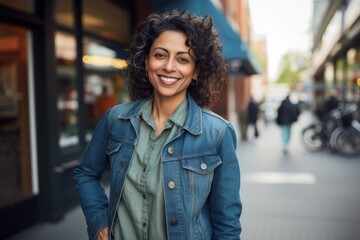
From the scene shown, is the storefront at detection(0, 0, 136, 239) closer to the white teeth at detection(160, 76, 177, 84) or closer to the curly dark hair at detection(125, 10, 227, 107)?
the curly dark hair at detection(125, 10, 227, 107)

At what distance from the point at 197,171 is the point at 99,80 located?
5.81 metres

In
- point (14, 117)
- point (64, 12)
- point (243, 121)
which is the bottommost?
point (243, 121)

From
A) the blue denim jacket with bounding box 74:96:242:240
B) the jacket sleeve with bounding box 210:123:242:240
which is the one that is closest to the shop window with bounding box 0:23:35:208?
the blue denim jacket with bounding box 74:96:242:240

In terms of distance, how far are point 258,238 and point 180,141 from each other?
134 inches

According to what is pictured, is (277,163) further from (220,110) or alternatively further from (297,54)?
(297,54)

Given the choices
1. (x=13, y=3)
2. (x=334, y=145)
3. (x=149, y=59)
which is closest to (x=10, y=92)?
(x=13, y=3)

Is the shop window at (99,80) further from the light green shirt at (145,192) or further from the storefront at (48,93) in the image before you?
the light green shirt at (145,192)

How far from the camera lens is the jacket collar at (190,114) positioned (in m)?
1.75

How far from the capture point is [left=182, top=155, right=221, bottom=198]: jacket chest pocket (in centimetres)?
172

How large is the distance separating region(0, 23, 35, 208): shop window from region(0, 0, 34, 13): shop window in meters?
0.34

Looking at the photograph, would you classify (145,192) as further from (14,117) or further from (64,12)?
(14,117)

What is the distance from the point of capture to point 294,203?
618 cm

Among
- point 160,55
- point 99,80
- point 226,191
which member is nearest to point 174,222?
point 226,191

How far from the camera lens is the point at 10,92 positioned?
7.05m
